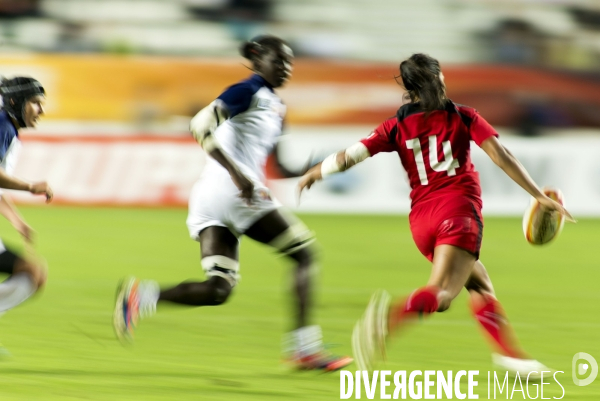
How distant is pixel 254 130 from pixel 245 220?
561 millimetres

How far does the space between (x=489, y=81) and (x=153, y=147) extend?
884 cm

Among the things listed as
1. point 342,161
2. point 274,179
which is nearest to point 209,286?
point 342,161

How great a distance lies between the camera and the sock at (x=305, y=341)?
617 cm

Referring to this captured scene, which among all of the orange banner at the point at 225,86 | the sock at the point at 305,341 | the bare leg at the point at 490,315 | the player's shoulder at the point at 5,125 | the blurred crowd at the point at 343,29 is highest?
the blurred crowd at the point at 343,29

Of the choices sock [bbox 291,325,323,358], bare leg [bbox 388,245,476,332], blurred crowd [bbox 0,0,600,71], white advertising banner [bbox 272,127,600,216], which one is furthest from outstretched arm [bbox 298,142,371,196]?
blurred crowd [bbox 0,0,600,71]

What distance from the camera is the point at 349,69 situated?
23.6 meters

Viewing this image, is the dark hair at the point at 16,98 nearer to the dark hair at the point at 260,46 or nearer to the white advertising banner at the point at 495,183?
the dark hair at the point at 260,46

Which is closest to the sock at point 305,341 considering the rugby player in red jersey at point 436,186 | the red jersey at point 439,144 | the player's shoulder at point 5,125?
the rugby player in red jersey at point 436,186

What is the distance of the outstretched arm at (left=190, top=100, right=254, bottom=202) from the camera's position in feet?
19.7

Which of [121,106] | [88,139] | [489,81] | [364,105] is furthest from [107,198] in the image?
[489,81]

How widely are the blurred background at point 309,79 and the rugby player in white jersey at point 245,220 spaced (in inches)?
440

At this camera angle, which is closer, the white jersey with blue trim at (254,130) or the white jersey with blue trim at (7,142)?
the white jersey with blue trim at (7,142)

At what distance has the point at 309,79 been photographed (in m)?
23.5

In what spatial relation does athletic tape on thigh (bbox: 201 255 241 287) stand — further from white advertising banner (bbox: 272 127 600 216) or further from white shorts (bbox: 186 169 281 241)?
white advertising banner (bbox: 272 127 600 216)
